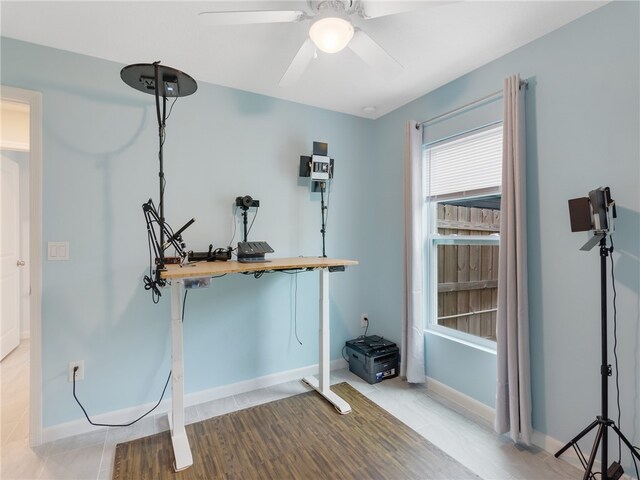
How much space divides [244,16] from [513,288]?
2.11m

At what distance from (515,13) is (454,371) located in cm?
244

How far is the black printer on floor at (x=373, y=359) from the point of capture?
2.76 metres

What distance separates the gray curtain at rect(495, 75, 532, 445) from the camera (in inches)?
73.9

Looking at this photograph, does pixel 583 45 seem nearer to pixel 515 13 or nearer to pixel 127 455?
pixel 515 13

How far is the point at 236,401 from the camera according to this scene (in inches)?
97.4

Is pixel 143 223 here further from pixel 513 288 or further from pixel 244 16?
pixel 513 288

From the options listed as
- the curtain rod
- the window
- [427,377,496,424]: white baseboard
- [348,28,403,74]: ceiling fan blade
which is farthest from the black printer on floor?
[348,28,403,74]: ceiling fan blade

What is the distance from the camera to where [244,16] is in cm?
140

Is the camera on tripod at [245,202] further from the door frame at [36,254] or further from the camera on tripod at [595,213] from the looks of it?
the camera on tripod at [595,213]

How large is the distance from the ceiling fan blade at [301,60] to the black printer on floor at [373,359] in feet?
7.61

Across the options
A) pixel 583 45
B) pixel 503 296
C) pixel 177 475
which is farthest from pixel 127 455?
pixel 583 45

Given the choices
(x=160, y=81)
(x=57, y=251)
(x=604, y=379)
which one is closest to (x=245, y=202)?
(x=160, y=81)

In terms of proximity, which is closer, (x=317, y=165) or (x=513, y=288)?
(x=513, y=288)

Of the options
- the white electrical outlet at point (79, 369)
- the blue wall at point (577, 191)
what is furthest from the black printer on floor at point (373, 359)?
the white electrical outlet at point (79, 369)
